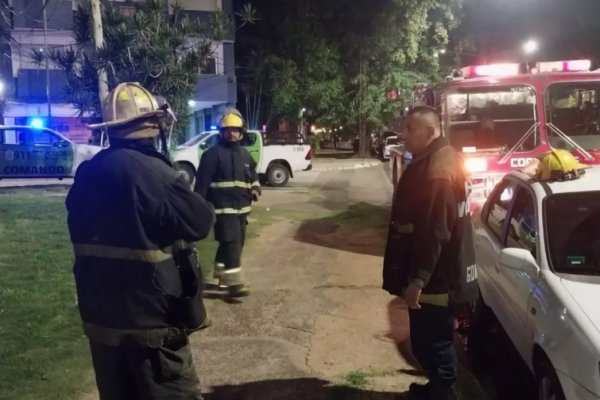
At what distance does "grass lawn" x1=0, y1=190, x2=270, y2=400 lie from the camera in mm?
4609

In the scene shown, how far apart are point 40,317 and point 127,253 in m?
3.70

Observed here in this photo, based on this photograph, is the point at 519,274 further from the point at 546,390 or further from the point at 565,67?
the point at 565,67

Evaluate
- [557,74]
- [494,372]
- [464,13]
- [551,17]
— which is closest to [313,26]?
[464,13]

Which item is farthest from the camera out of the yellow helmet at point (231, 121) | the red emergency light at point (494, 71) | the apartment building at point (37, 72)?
the apartment building at point (37, 72)

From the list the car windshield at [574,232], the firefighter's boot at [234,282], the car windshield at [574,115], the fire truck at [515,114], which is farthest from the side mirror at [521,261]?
the car windshield at [574,115]

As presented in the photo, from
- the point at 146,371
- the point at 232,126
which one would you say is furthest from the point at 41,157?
the point at 146,371

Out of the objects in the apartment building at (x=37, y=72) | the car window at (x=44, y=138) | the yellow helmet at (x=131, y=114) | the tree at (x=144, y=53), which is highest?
the apartment building at (x=37, y=72)

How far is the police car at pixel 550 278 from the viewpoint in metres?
3.16

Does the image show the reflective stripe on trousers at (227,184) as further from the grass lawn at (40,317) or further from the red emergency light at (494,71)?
the red emergency light at (494,71)

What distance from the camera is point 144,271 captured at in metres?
2.74

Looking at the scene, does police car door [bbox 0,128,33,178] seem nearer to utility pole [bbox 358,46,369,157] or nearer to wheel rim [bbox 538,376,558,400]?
wheel rim [bbox 538,376,558,400]

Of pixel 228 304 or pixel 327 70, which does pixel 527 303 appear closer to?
pixel 228 304

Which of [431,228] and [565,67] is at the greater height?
[565,67]

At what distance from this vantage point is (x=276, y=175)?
A: 2038 centimetres
